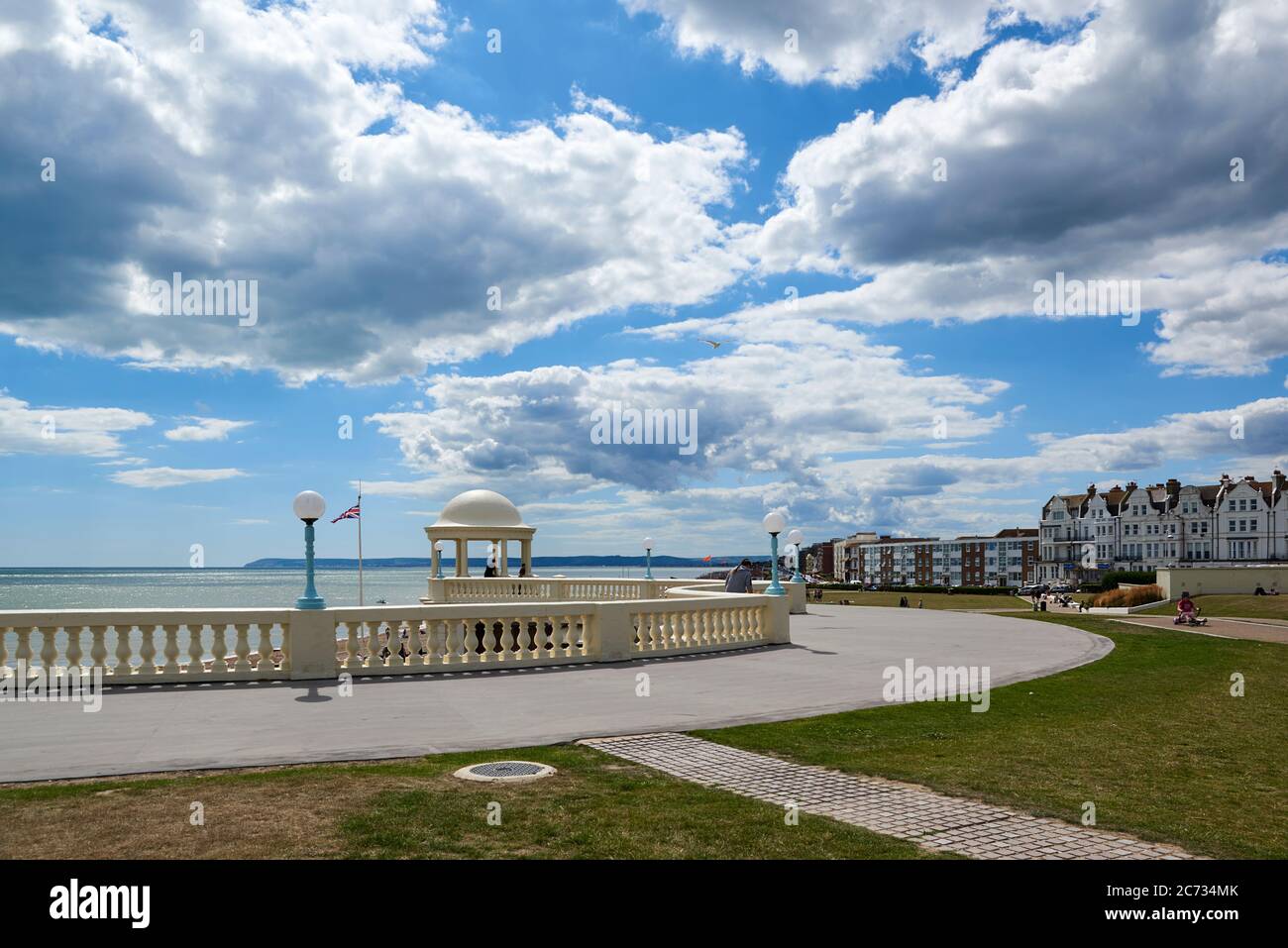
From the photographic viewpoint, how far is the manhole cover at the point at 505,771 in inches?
288

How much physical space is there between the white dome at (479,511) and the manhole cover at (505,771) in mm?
31193

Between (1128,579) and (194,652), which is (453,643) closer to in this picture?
(194,652)

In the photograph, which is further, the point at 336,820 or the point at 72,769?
the point at 72,769

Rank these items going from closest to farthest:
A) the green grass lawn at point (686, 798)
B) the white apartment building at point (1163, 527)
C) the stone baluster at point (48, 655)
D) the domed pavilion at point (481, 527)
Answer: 1. the green grass lawn at point (686, 798)
2. the stone baluster at point (48, 655)
3. the domed pavilion at point (481, 527)
4. the white apartment building at point (1163, 527)

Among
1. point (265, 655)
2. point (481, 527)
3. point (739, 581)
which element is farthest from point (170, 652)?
point (481, 527)

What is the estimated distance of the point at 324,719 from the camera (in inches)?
418

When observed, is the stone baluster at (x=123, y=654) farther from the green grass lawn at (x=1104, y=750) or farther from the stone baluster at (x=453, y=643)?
the green grass lawn at (x=1104, y=750)

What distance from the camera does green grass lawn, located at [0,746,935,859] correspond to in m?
5.27

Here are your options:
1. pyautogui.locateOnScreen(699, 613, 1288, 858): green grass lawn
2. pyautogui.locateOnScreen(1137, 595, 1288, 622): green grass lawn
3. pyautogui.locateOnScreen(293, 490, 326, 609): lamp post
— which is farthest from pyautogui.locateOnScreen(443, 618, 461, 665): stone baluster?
pyautogui.locateOnScreen(1137, 595, 1288, 622): green grass lawn

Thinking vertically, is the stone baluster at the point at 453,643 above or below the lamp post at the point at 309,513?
below

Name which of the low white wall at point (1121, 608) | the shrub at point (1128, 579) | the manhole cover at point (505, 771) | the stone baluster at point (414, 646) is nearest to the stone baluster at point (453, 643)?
the stone baluster at point (414, 646)
